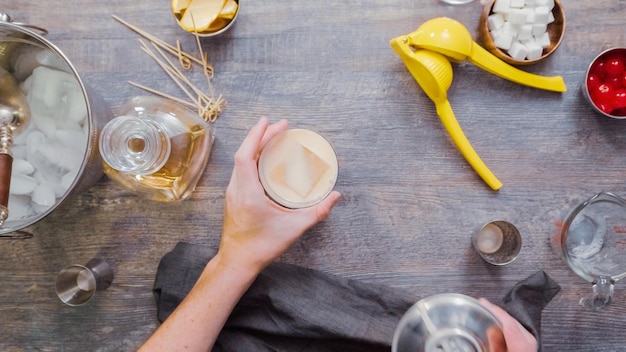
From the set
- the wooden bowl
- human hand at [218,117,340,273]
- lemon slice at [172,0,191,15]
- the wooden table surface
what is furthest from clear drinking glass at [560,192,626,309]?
lemon slice at [172,0,191,15]

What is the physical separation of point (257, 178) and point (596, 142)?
65 cm

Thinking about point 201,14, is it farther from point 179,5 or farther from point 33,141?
point 33,141

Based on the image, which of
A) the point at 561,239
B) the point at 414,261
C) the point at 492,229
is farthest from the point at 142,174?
the point at 561,239

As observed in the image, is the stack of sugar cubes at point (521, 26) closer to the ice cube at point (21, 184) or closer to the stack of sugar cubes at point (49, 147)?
the stack of sugar cubes at point (49, 147)

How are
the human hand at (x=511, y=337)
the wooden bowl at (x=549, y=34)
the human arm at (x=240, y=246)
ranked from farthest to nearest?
1. the wooden bowl at (x=549, y=34)
2. the human arm at (x=240, y=246)
3. the human hand at (x=511, y=337)

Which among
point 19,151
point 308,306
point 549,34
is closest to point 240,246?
point 308,306

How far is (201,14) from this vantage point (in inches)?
39.7

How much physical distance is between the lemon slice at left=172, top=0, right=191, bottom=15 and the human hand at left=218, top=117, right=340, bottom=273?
0.90 ft

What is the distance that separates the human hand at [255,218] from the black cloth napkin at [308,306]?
0.31 feet

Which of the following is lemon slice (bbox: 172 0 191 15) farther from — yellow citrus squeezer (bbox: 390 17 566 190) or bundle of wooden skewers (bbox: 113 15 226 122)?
yellow citrus squeezer (bbox: 390 17 566 190)

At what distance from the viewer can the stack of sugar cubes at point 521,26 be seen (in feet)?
3.25

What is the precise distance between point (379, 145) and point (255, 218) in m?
0.29

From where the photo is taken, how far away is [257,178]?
0.91 metres

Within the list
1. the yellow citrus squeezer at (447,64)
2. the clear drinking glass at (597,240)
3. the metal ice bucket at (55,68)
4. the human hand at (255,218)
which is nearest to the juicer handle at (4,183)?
the metal ice bucket at (55,68)
